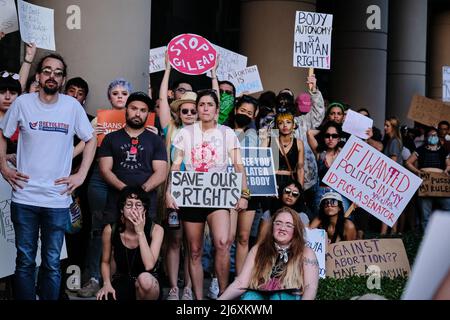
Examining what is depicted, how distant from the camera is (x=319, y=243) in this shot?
27.1ft

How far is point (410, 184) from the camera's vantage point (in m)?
8.84

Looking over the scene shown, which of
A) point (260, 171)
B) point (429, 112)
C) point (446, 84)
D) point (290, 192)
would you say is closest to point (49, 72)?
point (260, 171)

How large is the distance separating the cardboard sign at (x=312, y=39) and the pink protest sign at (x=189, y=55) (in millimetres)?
1832

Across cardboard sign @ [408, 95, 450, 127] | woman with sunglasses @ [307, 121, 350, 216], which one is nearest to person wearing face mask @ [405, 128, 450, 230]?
cardboard sign @ [408, 95, 450, 127]

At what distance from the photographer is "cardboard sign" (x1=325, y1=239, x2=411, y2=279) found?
8.42 metres

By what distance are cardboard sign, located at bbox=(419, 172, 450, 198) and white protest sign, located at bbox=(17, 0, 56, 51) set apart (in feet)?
20.1

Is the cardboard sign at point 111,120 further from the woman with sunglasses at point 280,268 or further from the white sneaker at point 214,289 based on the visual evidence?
the woman with sunglasses at point 280,268

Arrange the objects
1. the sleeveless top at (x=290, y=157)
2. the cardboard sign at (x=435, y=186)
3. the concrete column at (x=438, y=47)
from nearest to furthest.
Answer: the sleeveless top at (x=290, y=157)
the cardboard sign at (x=435, y=186)
the concrete column at (x=438, y=47)

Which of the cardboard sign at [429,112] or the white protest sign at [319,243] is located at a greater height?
the cardboard sign at [429,112]

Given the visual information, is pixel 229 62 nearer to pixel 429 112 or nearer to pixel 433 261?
pixel 429 112

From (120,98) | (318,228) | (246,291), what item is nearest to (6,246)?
(120,98)

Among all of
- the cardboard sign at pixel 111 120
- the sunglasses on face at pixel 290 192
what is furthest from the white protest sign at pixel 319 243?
the cardboard sign at pixel 111 120

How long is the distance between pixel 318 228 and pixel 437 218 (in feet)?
21.2

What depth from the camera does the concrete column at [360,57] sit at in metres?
18.2
